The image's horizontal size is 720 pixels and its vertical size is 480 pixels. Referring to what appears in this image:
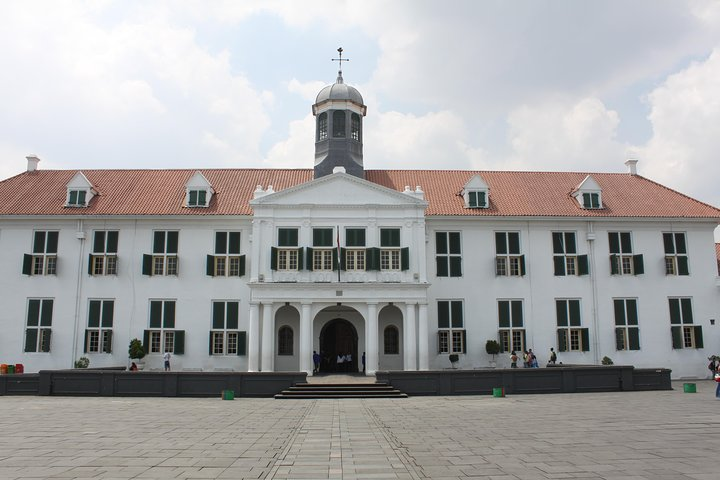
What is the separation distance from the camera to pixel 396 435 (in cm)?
1281

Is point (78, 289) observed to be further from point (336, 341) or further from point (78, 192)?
point (336, 341)

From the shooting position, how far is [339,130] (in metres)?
34.2

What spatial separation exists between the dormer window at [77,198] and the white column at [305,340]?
13978 millimetres

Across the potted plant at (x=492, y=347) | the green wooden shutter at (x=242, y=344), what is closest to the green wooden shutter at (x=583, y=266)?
the potted plant at (x=492, y=347)

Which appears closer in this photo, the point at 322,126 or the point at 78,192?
the point at 78,192

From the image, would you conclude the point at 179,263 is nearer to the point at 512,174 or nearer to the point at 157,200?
the point at 157,200

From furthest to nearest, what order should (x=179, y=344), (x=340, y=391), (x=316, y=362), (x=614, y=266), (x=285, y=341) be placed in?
1. (x=614, y=266)
2. (x=285, y=341)
3. (x=179, y=344)
4. (x=316, y=362)
5. (x=340, y=391)

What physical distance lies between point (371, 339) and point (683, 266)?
59.5ft

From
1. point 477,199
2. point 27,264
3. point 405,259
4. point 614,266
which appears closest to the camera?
point 405,259

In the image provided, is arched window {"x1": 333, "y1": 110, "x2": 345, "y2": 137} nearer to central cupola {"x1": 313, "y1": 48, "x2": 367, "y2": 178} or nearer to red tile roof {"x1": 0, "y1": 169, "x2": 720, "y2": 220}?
central cupola {"x1": 313, "y1": 48, "x2": 367, "y2": 178}

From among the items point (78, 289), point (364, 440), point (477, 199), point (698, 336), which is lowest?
point (364, 440)

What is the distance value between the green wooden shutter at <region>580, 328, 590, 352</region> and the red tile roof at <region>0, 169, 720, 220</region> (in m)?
6.29

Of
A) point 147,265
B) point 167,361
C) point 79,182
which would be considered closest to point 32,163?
point 79,182

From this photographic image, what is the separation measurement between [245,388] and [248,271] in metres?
9.44
